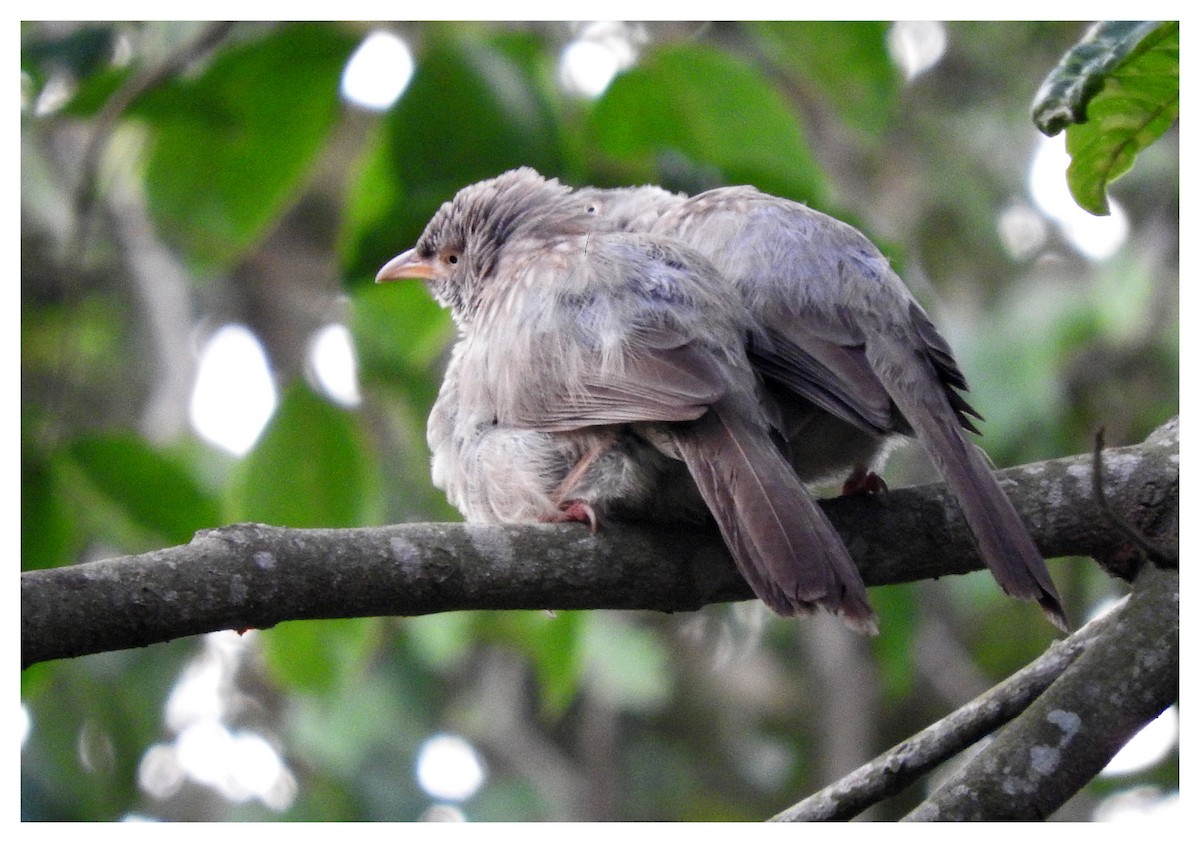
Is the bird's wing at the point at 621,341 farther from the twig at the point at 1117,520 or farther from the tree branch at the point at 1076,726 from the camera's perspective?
the tree branch at the point at 1076,726

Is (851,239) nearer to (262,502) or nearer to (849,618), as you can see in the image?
(849,618)

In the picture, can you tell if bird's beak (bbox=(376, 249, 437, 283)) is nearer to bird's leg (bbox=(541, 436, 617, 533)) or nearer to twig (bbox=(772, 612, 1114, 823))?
bird's leg (bbox=(541, 436, 617, 533))

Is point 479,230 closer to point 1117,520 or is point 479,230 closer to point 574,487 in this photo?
point 574,487

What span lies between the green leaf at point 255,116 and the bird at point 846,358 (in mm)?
1095

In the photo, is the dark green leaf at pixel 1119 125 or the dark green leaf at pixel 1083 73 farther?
the dark green leaf at pixel 1119 125

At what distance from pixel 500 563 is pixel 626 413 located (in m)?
0.44

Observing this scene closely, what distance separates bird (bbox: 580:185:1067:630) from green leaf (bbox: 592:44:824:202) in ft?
1.08

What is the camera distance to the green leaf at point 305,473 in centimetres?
361

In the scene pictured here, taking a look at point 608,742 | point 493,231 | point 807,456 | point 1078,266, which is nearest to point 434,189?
point 493,231

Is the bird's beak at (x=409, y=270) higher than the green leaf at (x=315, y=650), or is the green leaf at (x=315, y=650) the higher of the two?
the bird's beak at (x=409, y=270)

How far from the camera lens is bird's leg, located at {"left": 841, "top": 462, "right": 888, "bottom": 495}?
3162 millimetres

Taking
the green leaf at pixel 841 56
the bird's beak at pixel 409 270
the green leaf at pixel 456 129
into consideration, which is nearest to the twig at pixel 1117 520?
the green leaf at pixel 841 56

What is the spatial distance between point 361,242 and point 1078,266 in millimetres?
2840

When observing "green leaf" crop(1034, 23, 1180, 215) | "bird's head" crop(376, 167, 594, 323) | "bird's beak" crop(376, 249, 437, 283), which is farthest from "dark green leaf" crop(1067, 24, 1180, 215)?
"bird's beak" crop(376, 249, 437, 283)
